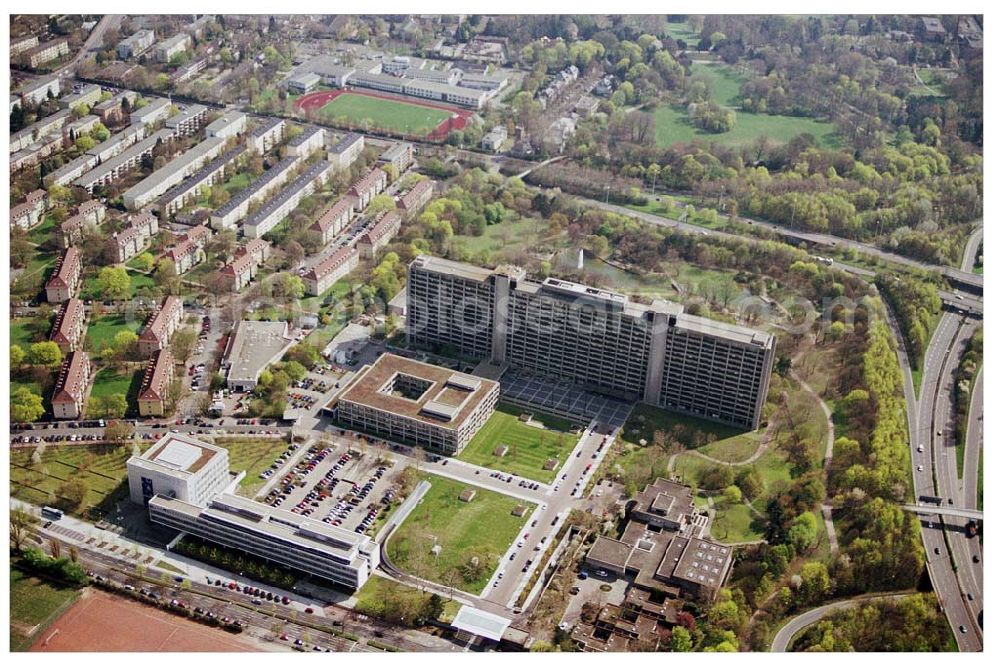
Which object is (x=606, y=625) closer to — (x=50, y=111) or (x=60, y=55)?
(x=50, y=111)

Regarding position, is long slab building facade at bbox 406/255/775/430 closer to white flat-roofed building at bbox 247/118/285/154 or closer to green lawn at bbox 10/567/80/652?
green lawn at bbox 10/567/80/652

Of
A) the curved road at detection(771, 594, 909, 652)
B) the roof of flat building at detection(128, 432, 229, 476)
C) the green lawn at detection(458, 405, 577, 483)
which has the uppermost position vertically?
the roof of flat building at detection(128, 432, 229, 476)

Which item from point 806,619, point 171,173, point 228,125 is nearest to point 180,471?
point 806,619

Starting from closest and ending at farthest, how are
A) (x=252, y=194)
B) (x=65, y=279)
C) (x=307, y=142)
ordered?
(x=65, y=279), (x=252, y=194), (x=307, y=142)

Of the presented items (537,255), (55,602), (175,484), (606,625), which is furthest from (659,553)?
(537,255)

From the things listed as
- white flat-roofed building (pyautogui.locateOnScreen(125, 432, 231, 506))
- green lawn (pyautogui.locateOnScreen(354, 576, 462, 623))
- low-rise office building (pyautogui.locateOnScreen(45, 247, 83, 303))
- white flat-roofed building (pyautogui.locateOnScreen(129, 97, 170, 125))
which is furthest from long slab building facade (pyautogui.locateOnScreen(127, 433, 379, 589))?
white flat-roofed building (pyautogui.locateOnScreen(129, 97, 170, 125))

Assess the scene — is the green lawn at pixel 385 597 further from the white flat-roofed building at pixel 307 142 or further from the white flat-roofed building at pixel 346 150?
the white flat-roofed building at pixel 307 142

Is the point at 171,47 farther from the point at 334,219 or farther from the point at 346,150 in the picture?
the point at 334,219
